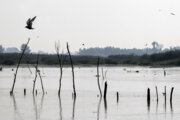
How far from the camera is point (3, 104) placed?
38656 millimetres

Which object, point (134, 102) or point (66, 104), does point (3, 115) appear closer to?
point (66, 104)

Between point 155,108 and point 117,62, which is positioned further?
point 117,62

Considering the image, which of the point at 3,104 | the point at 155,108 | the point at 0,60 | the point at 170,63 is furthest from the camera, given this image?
the point at 0,60

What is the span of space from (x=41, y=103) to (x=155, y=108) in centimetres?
917

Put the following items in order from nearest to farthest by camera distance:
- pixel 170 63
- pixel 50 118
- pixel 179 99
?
pixel 50 118 < pixel 179 99 < pixel 170 63

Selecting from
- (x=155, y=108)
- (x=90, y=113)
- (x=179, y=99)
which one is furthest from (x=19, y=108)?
(x=179, y=99)

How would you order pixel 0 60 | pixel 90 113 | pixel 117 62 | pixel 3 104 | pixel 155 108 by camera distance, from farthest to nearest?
pixel 117 62, pixel 0 60, pixel 3 104, pixel 155 108, pixel 90 113

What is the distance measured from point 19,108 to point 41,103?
410 cm

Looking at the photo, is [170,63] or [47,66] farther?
[47,66]

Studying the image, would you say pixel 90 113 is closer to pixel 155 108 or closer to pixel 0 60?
pixel 155 108

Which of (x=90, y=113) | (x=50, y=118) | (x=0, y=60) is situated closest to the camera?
(x=50, y=118)

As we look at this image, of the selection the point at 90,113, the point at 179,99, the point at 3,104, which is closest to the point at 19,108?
the point at 3,104

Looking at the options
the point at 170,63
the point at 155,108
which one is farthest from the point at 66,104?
the point at 170,63

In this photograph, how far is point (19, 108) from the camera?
117 ft
